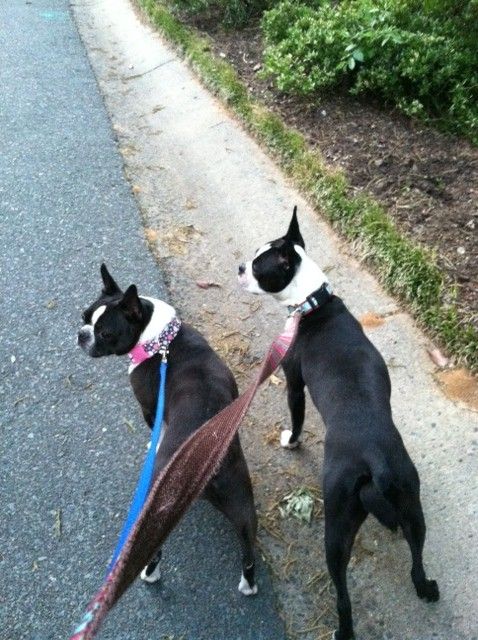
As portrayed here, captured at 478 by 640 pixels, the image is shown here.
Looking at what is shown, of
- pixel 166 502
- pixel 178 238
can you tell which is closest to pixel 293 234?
pixel 178 238

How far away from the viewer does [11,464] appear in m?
3.25

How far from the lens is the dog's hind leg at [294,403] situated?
312cm

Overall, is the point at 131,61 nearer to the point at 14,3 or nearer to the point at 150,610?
the point at 14,3

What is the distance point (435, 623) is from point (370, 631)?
0.25 metres

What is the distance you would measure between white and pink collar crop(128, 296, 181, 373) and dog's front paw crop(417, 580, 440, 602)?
4.90 feet

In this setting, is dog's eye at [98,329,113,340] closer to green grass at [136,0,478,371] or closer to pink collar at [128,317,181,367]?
pink collar at [128,317,181,367]

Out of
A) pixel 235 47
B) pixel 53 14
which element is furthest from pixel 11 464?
pixel 53 14

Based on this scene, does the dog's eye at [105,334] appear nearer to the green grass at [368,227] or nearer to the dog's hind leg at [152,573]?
the dog's hind leg at [152,573]

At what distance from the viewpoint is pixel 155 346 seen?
3133 mm

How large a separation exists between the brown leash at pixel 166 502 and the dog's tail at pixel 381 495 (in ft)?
1.73

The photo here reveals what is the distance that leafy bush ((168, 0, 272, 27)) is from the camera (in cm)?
702

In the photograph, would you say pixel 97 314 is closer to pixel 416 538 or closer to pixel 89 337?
pixel 89 337

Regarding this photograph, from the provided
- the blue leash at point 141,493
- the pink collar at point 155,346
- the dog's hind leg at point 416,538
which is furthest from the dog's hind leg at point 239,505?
the pink collar at point 155,346

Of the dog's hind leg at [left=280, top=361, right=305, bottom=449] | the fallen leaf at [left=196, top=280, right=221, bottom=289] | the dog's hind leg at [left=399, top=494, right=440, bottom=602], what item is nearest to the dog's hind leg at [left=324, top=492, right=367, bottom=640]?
the dog's hind leg at [left=399, top=494, right=440, bottom=602]
